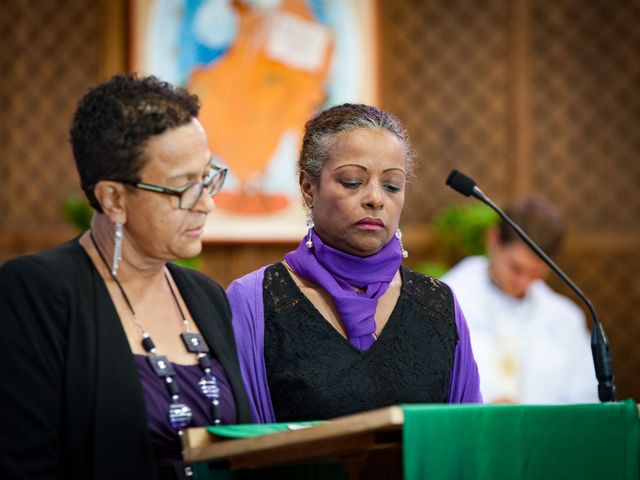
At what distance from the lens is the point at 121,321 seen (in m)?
2.06

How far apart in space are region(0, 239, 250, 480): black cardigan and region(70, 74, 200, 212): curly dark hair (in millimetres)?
191

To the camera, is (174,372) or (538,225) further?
(538,225)

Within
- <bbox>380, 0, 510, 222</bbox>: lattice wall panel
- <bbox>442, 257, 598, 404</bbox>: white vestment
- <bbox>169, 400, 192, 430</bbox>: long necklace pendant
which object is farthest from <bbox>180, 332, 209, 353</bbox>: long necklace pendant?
<bbox>380, 0, 510, 222</bbox>: lattice wall panel

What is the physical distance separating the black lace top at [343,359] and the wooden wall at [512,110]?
3.90 metres

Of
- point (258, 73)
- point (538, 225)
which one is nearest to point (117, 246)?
point (538, 225)

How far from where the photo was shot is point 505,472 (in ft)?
6.48

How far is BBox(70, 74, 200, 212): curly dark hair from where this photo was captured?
2.04 metres

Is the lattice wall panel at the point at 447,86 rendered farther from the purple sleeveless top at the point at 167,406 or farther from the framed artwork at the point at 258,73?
the purple sleeveless top at the point at 167,406

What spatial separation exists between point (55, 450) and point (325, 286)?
85 cm

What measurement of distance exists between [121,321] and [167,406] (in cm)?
19

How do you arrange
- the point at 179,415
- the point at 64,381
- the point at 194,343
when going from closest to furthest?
the point at 64,381 → the point at 179,415 → the point at 194,343

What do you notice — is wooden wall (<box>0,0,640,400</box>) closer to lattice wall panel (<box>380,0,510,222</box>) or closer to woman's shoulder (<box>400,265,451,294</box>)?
lattice wall panel (<box>380,0,510,222</box>)

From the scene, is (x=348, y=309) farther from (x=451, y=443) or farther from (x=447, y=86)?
(x=447, y=86)

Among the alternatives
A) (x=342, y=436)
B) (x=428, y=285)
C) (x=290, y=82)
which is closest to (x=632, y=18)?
(x=290, y=82)
